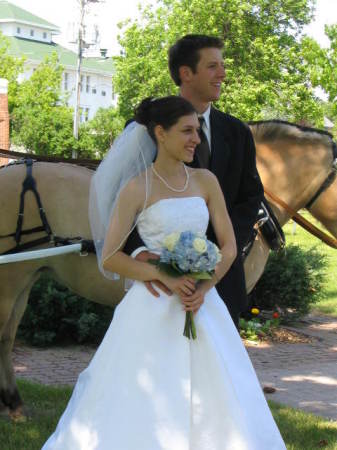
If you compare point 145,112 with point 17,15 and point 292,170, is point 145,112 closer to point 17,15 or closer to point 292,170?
point 292,170

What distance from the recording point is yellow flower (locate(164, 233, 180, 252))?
3354 mm

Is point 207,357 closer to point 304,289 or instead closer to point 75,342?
point 75,342

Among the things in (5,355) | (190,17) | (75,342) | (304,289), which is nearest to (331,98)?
(190,17)

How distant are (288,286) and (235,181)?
5492 millimetres

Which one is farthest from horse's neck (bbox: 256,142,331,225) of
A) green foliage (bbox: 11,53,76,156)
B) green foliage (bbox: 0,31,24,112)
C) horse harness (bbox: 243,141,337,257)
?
green foliage (bbox: 0,31,24,112)

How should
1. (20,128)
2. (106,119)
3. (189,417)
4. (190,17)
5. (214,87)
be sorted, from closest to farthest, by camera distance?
(189,417) → (214,87) → (190,17) → (20,128) → (106,119)

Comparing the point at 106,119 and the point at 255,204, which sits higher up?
the point at 255,204

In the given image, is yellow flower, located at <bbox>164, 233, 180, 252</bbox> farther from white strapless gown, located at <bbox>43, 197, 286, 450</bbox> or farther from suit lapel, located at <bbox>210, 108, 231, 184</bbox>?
suit lapel, located at <bbox>210, 108, 231, 184</bbox>

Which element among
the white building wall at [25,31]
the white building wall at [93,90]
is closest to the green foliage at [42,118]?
the white building wall at [93,90]

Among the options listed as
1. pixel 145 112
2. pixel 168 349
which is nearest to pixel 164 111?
pixel 145 112

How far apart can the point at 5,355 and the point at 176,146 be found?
2722 mm

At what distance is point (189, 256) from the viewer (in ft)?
10.8

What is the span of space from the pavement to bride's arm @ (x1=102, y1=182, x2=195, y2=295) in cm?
308

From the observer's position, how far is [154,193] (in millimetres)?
3582
